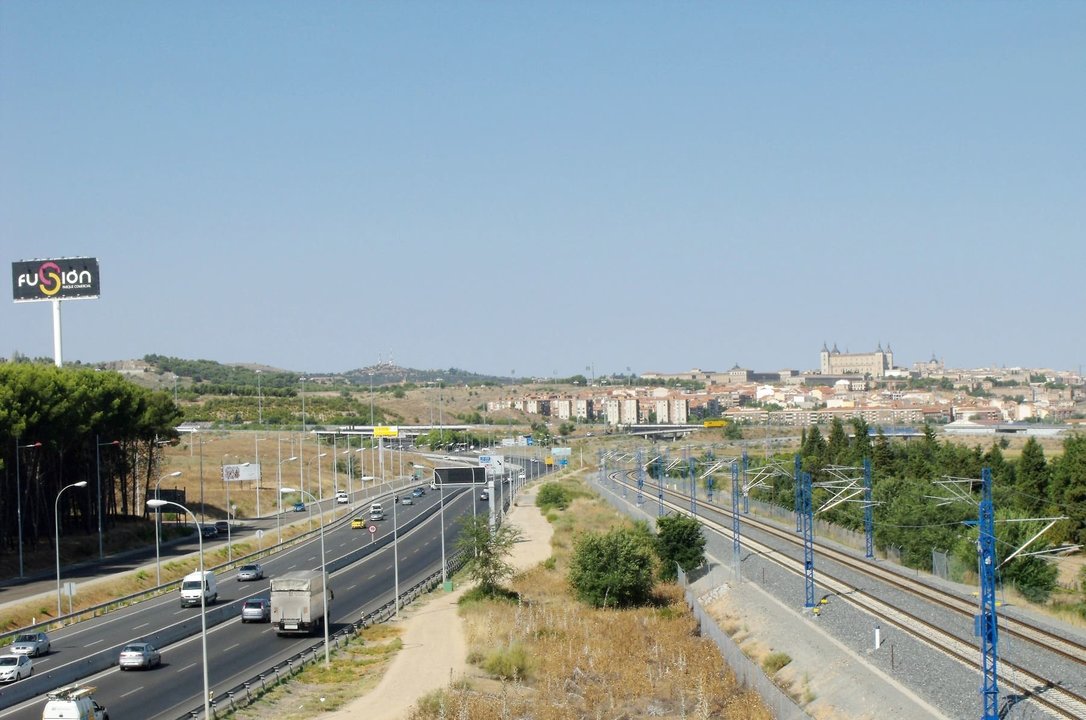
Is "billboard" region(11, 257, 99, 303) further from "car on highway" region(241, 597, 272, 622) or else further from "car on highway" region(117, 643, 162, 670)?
"car on highway" region(117, 643, 162, 670)

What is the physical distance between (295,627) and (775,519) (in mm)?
50611

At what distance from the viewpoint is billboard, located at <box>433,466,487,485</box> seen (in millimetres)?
85438

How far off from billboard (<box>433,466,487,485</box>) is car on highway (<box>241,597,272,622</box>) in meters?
34.5

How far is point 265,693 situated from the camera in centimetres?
3500

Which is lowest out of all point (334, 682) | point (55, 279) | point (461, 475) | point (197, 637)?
point (197, 637)

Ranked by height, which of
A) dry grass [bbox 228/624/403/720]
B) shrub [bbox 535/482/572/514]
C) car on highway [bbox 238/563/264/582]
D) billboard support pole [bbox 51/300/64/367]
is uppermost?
billboard support pole [bbox 51/300/64/367]

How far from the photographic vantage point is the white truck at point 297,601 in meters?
45.2

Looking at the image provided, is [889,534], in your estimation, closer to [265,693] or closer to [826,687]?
[826,687]

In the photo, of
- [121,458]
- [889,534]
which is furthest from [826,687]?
[121,458]

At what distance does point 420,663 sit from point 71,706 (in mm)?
15742

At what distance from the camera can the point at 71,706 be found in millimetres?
27656

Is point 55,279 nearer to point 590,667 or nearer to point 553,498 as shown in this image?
point 553,498

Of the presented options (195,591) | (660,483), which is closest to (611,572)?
(195,591)

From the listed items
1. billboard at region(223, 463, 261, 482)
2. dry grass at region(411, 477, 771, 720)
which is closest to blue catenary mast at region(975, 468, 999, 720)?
dry grass at region(411, 477, 771, 720)
